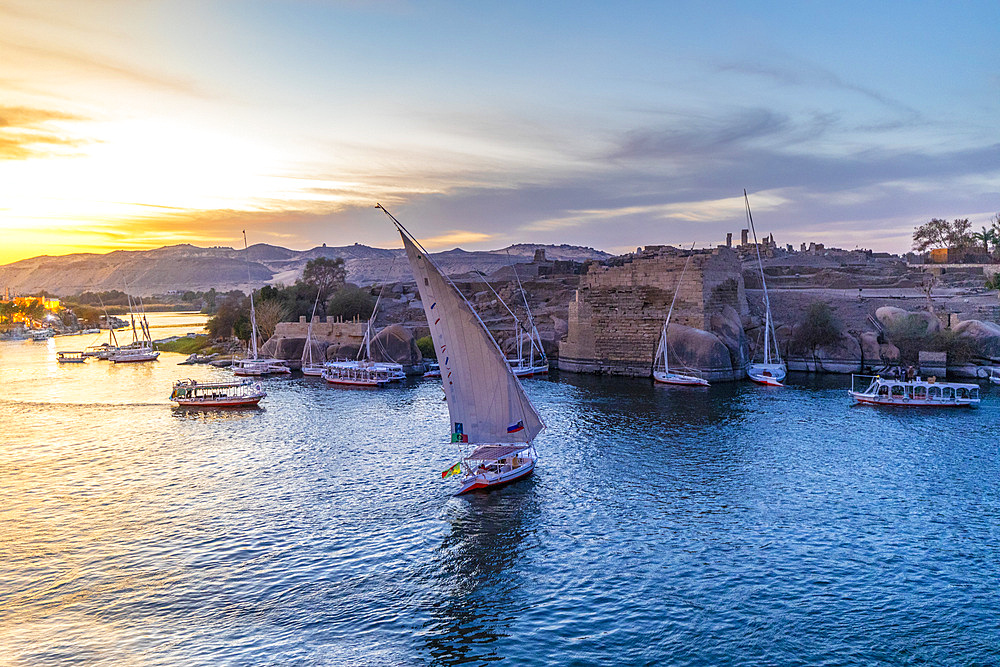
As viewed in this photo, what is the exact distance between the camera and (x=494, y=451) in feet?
83.8

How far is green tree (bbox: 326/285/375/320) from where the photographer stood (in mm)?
74688

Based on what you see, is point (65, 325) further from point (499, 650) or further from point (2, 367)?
point (499, 650)

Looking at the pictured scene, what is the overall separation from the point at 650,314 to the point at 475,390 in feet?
105

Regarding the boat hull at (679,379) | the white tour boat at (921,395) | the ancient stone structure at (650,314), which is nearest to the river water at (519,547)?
the white tour boat at (921,395)

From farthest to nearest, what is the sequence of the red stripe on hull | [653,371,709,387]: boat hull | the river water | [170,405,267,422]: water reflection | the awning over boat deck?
[653,371,709,387]: boat hull
[170,405,267,422]: water reflection
the awning over boat deck
the red stripe on hull
the river water

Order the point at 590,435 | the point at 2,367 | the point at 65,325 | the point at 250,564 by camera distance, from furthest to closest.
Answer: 1. the point at 65,325
2. the point at 2,367
3. the point at 590,435
4. the point at 250,564

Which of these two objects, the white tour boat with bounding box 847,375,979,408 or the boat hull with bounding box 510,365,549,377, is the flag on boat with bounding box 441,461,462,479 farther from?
the boat hull with bounding box 510,365,549,377

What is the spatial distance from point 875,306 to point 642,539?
47.1 metres

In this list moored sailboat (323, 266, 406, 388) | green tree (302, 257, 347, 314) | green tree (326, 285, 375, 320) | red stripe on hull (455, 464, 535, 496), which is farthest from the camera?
green tree (302, 257, 347, 314)

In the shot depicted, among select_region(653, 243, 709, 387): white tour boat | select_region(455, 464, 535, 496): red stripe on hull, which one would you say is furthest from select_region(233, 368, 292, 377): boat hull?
select_region(455, 464, 535, 496): red stripe on hull

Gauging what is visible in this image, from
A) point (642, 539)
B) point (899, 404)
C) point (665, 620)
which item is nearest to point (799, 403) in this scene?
point (899, 404)

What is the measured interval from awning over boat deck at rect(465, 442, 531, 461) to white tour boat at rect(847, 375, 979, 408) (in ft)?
75.7

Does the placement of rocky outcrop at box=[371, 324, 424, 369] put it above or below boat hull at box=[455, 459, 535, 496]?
above

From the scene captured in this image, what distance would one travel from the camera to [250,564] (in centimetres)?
1814
